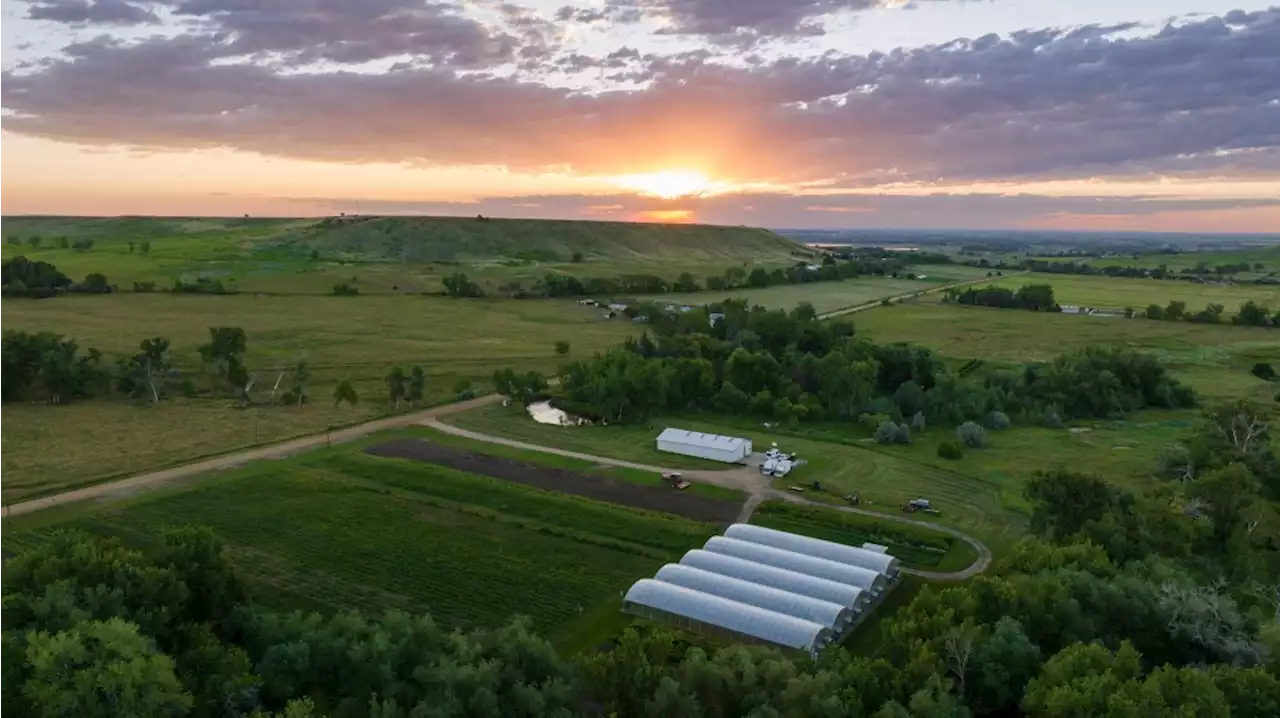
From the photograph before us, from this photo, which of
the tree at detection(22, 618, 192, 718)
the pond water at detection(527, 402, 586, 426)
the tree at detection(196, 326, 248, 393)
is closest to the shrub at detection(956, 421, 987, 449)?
the pond water at detection(527, 402, 586, 426)

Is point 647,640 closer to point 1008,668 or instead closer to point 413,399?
point 1008,668

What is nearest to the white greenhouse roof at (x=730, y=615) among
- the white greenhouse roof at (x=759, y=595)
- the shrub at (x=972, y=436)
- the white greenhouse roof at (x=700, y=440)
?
the white greenhouse roof at (x=759, y=595)

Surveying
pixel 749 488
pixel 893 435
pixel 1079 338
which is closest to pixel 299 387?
pixel 749 488

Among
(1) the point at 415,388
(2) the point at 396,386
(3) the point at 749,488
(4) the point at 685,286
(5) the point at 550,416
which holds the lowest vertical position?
(3) the point at 749,488

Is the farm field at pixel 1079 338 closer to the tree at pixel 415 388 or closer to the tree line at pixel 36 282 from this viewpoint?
the tree at pixel 415 388

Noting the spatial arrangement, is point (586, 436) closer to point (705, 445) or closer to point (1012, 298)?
point (705, 445)

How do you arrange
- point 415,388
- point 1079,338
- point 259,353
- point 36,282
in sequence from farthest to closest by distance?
1. point 36,282
2. point 1079,338
3. point 259,353
4. point 415,388

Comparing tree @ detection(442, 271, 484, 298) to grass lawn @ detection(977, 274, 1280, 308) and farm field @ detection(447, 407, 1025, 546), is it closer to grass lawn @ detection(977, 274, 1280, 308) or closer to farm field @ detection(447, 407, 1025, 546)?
farm field @ detection(447, 407, 1025, 546)
